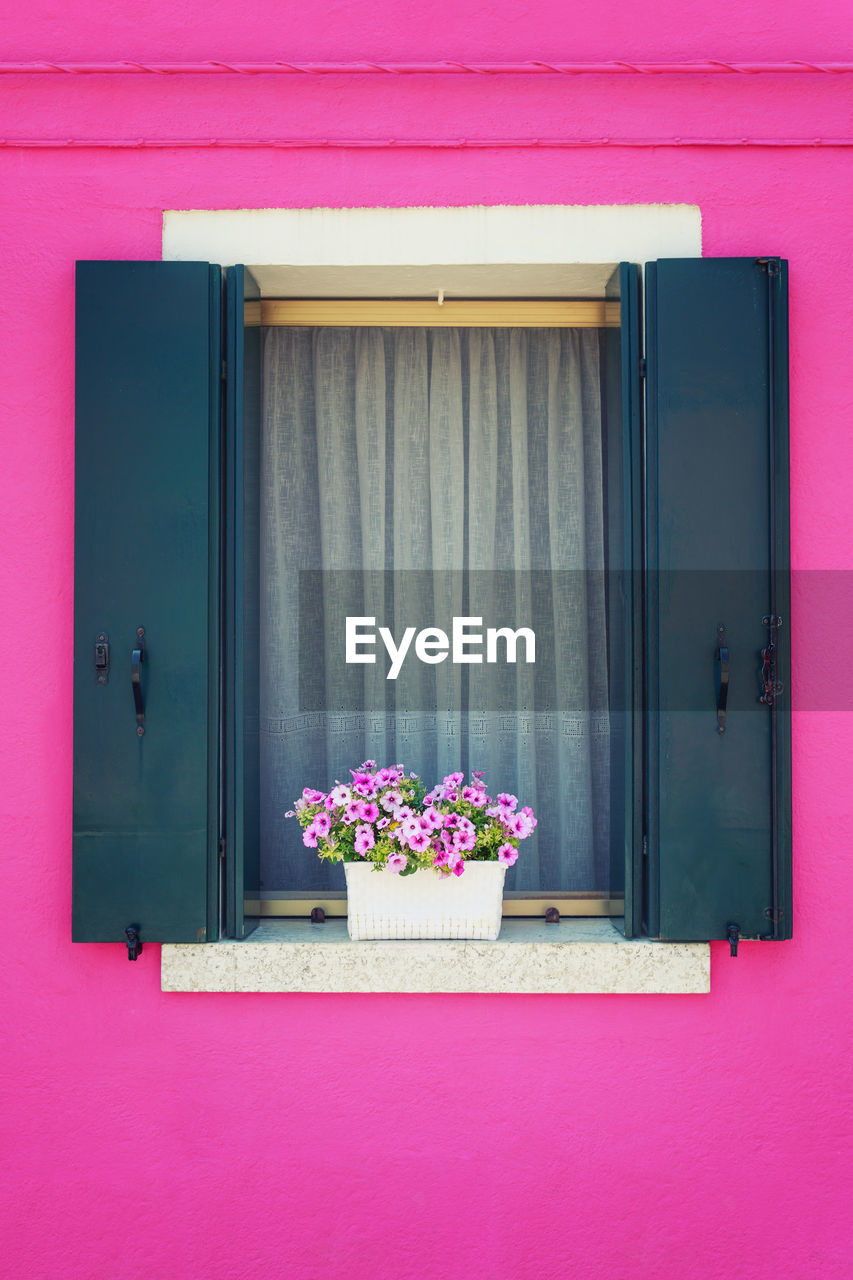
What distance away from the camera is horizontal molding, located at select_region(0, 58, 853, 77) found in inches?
110

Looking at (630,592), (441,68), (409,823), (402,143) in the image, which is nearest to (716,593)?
(630,592)

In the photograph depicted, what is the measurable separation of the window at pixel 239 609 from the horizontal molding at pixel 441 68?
57 cm

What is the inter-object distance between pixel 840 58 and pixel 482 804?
2335mm

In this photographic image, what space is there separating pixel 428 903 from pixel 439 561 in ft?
3.37

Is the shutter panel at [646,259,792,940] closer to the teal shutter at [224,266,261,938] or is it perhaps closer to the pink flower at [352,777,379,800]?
the pink flower at [352,777,379,800]

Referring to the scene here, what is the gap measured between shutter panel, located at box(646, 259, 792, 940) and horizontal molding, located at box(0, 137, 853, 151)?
37cm

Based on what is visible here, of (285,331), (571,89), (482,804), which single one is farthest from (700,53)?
(482,804)

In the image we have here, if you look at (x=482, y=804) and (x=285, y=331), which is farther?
(x=285, y=331)

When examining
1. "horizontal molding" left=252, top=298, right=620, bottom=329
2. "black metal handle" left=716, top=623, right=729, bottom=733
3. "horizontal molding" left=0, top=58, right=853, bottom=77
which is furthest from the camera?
"horizontal molding" left=252, top=298, right=620, bottom=329

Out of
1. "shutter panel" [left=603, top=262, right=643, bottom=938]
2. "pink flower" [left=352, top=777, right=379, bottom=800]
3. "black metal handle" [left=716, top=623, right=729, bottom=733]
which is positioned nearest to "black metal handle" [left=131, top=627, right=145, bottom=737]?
"pink flower" [left=352, top=777, right=379, bottom=800]

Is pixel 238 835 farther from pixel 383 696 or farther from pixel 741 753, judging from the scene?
pixel 741 753

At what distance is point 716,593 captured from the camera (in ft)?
8.98

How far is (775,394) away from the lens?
9.04ft

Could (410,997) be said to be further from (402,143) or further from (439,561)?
(402,143)
